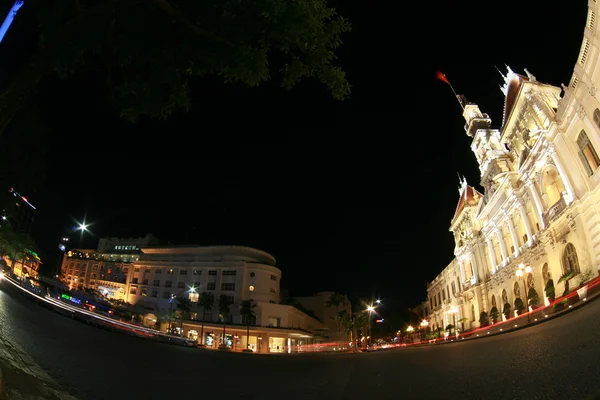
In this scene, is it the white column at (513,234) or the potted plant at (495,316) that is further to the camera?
the potted plant at (495,316)

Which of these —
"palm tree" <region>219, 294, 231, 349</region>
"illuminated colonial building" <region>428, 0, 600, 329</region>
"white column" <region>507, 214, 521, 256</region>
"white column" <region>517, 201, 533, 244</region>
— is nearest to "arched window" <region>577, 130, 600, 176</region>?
"illuminated colonial building" <region>428, 0, 600, 329</region>

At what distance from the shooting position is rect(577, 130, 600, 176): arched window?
22.4 meters

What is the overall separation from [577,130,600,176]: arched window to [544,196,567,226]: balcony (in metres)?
3.08

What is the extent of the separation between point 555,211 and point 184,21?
3103cm

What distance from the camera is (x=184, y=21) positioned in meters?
4.29

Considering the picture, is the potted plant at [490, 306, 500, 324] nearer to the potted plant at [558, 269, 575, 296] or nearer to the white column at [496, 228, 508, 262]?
the white column at [496, 228, 508, 262]

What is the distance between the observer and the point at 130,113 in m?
4.99

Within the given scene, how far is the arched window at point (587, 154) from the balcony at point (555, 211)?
10.1ft

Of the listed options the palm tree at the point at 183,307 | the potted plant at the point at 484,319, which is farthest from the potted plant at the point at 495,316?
the palm tree at the point at 183,307

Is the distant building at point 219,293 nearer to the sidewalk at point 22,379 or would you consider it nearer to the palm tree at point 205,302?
the palm tree at point 205,302

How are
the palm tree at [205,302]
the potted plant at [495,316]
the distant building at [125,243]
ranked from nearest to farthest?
1. the potted plant at [495,316]
2. the palm tree at [205,302]
3. the distant building at [125,243]

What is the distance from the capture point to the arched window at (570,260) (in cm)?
2430

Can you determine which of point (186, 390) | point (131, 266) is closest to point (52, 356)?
point (186, 390)

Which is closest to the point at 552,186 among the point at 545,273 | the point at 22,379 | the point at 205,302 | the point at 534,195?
the point at 534,195
